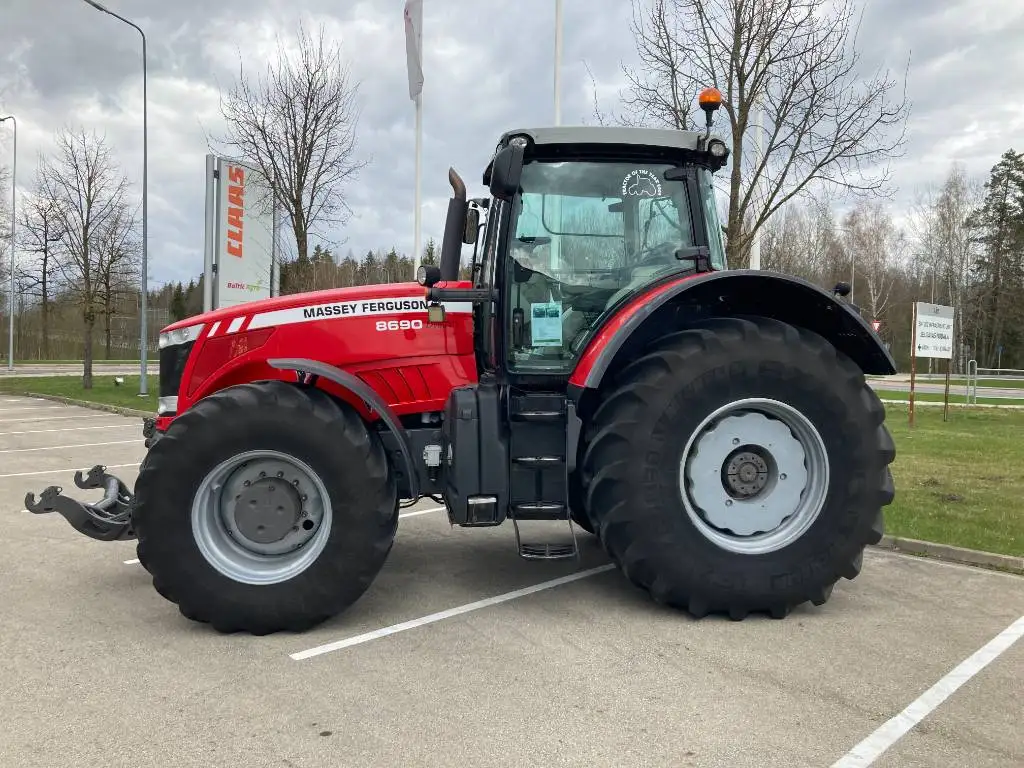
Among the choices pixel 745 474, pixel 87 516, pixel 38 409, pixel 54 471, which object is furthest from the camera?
pixel 38 409

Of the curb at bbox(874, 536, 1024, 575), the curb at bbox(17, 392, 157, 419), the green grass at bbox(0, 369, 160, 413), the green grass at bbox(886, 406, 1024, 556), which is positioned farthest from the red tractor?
the green grass at bbox(0, 369, 160, 413)

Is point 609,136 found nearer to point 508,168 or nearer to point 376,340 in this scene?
point 508,168

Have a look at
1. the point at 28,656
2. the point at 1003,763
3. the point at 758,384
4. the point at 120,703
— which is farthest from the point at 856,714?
the point at 28,656

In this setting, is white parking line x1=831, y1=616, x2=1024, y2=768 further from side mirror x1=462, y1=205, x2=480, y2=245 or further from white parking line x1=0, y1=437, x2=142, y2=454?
white parking line x1=0, y1=437, x2=142, y2=454

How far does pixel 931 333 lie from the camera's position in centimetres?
1595

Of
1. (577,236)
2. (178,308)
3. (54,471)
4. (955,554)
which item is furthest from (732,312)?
(178,308)

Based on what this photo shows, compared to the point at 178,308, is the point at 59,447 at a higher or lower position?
lower

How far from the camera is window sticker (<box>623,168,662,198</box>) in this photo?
4.43 meters

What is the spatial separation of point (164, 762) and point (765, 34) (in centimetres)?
937

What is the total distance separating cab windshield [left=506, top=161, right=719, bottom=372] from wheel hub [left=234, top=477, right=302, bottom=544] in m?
1.40

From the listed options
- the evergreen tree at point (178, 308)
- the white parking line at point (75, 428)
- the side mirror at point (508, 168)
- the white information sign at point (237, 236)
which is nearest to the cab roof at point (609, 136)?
the side mirror at point (508, 168)

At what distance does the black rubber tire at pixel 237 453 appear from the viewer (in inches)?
153

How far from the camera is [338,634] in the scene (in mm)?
3953

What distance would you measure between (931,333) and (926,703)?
14669 millimetres
